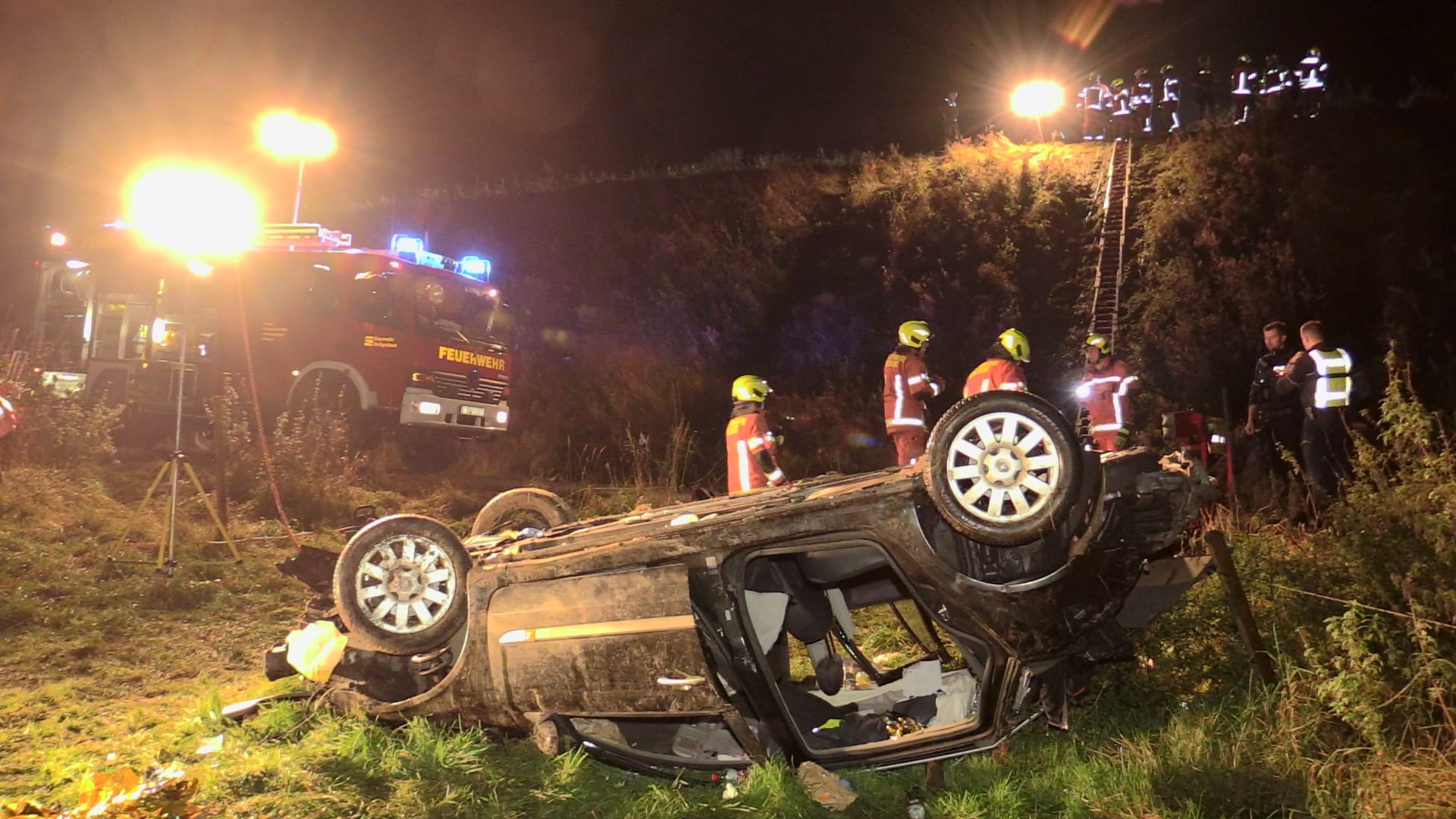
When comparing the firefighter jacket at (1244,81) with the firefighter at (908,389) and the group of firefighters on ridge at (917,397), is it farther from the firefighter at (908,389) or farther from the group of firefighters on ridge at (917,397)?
the firefighter at (908,389)

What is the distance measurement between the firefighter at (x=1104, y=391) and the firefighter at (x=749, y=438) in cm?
277

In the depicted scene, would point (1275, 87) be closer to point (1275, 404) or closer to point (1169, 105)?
point (1169, 105)

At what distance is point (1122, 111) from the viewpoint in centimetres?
1914

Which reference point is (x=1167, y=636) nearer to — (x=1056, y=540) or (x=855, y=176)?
(x=1056, y=540)

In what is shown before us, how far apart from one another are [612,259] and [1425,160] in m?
15.0

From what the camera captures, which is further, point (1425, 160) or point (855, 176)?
point (855, 176)

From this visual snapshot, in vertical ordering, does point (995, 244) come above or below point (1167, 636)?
above

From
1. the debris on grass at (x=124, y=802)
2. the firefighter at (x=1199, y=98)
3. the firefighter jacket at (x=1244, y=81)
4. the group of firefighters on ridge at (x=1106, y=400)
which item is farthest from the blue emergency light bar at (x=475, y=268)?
the firefighter jacket at (x=1244, y=81)

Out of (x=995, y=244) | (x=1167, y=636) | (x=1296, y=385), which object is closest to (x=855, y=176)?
(x=995, y=244)

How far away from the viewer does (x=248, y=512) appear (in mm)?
9125

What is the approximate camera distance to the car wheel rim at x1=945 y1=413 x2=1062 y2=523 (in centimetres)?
312

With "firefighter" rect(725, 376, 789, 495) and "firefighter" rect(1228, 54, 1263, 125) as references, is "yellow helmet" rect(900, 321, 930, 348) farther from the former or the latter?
"firefighter" rect(1228, 54, 1263, 125)

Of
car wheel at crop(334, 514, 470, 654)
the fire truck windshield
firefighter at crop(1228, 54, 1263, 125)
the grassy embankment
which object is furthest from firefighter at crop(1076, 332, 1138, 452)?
firefighter at crop(1228, 54, 1263, 125)

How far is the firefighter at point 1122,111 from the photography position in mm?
19084
